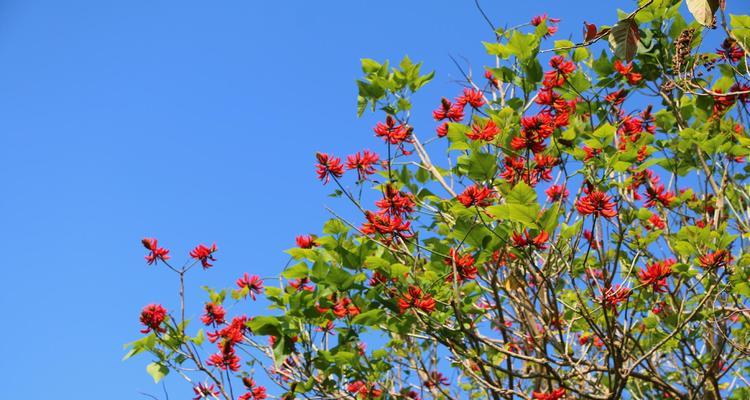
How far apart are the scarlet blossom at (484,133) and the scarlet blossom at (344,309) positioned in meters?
0.99

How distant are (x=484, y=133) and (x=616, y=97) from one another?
1288mm

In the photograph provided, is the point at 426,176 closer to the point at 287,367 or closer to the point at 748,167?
the point at 287,367

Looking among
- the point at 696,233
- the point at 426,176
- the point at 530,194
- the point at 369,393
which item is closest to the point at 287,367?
the point at 369,393

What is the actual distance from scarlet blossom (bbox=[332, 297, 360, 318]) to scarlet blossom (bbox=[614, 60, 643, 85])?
2.03m

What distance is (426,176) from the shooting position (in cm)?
397

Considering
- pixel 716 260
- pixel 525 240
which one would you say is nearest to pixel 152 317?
pixel 525 240

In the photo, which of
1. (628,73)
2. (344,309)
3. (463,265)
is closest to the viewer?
(463,265)

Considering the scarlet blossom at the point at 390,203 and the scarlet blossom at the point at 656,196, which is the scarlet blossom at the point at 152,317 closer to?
the scarlet blossom at the point at 390,203

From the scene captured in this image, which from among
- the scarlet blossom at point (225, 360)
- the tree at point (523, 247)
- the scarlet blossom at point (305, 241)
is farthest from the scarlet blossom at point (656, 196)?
the scarlet blossom at point (225, 360)

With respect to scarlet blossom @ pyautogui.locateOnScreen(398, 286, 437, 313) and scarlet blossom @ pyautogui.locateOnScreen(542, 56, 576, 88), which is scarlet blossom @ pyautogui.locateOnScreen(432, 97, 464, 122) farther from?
scarlet blossom @ pyautogui.locateOnScreen(398, 286, 437, 313)

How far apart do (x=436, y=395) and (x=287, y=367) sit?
3.55 feet

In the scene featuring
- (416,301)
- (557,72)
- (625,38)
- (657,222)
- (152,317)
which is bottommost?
(625,38)

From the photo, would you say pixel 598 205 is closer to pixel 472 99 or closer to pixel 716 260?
pixel 716 260

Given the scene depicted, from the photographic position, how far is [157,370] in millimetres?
3986
